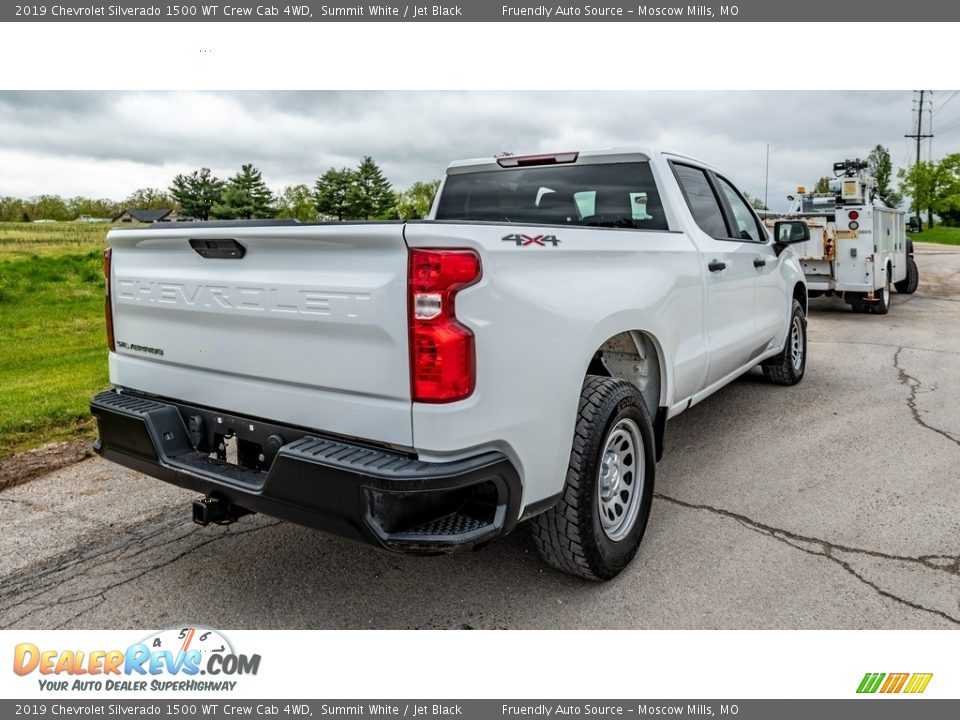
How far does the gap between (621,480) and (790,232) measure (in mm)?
3292

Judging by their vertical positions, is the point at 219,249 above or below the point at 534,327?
above

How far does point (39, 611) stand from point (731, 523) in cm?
336

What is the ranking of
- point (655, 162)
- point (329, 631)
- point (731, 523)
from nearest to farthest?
point (329, 631) < point (731, 523) < point (655, 162)

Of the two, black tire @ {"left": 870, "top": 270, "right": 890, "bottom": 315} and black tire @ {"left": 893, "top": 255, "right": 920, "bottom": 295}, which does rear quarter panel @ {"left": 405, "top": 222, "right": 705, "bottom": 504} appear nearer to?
black tire @ {"left": 870, "top": 270, "right": 890, "bottom": 315}

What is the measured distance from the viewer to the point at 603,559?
129 inches

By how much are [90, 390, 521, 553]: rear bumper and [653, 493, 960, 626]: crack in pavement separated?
1.78m

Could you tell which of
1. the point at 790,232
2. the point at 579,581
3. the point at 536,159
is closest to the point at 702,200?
the point at 536,159

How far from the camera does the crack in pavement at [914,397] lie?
5559 mm

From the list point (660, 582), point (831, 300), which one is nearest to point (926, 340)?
point (831, 300)

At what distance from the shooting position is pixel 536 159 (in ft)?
15.1

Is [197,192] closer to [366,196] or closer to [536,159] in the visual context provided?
[366,196]

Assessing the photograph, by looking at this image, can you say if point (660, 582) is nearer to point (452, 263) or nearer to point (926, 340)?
point (452, 263)

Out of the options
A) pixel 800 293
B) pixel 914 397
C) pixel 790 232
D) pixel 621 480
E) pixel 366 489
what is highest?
pixel 790 232

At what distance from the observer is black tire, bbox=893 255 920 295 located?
1530 centimetres
